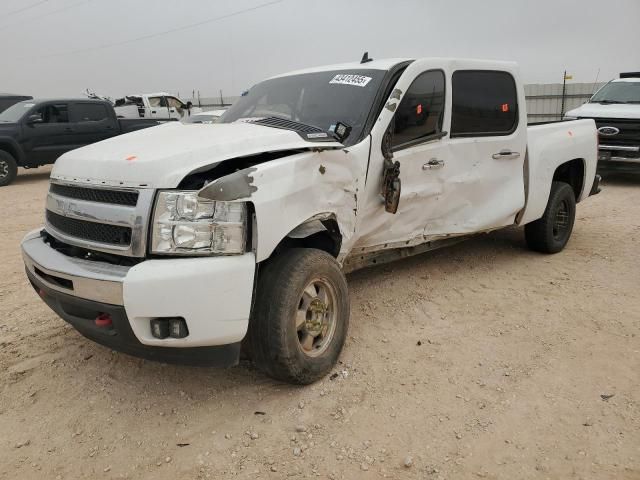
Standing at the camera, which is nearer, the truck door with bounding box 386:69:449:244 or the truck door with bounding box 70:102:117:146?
the truck door with bounding box 386:69:449:244

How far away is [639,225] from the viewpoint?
6820 millimetres

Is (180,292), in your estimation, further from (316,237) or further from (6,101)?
(6,101)

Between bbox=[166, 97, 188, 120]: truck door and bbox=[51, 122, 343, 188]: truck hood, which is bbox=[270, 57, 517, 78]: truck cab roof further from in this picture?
bbox=[166, 97, 188, 120]: truck door

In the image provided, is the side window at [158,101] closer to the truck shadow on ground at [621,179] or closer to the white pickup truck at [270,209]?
the truck shadow on ground at [621,179]

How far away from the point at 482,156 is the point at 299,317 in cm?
238

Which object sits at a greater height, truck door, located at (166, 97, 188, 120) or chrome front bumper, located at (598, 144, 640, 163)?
truck door, located at (166, 97, 188, 120)

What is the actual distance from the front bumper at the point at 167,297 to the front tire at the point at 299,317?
0.64 ft

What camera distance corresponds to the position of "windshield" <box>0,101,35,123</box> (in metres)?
11.8

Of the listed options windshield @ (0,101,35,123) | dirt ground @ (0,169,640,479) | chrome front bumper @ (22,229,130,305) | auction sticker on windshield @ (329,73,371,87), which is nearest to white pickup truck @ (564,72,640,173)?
dirt ground @ (0,169,640,479)

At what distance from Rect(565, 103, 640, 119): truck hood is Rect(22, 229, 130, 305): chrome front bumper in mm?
10173

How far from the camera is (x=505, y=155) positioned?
4.69m

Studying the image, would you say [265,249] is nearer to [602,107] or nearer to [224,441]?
[224,441]

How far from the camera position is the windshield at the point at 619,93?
35.2ft

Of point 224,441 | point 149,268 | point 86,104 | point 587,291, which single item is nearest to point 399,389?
point 224,441
